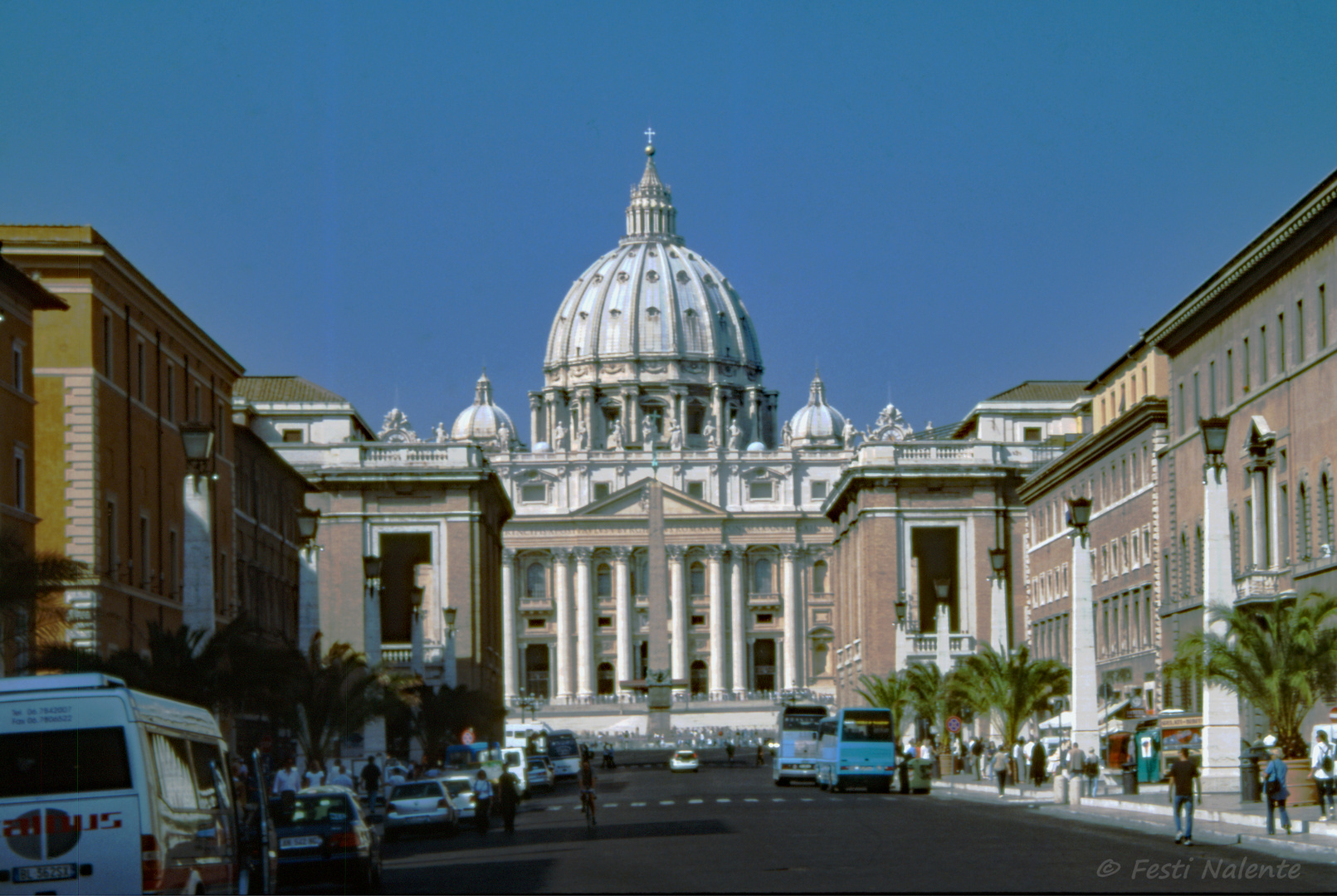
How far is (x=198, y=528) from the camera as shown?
101 ft

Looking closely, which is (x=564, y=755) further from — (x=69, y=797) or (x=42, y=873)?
(x=42, y=873)

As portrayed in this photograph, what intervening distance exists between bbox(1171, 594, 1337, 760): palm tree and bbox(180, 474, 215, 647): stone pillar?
1612 cm

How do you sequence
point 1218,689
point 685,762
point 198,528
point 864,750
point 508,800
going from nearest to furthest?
point 198,528
point 1218,689
point 508,800
point 864,750
point 685,762

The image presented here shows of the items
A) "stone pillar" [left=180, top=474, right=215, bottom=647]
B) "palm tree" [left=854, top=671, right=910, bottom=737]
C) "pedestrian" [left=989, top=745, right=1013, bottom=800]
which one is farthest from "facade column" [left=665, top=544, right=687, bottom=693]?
"stone pillar" [left=180, top=474, right=215, bottom=647]

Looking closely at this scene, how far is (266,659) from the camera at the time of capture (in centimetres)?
3706

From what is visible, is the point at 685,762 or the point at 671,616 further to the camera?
the point at 671,616

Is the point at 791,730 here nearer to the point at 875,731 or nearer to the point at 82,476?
the point at 875,731

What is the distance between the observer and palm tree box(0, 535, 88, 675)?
28.2 m

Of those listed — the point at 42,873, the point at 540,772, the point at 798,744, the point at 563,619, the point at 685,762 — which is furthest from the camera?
the point at 563,619

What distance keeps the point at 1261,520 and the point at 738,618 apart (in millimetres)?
118745

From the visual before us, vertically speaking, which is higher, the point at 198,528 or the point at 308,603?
the point at 198,528

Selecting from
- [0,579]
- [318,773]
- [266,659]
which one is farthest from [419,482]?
[0,579]

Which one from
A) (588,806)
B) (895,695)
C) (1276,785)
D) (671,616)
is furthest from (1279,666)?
(671,616)

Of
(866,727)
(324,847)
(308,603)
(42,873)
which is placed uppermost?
(308,603)
